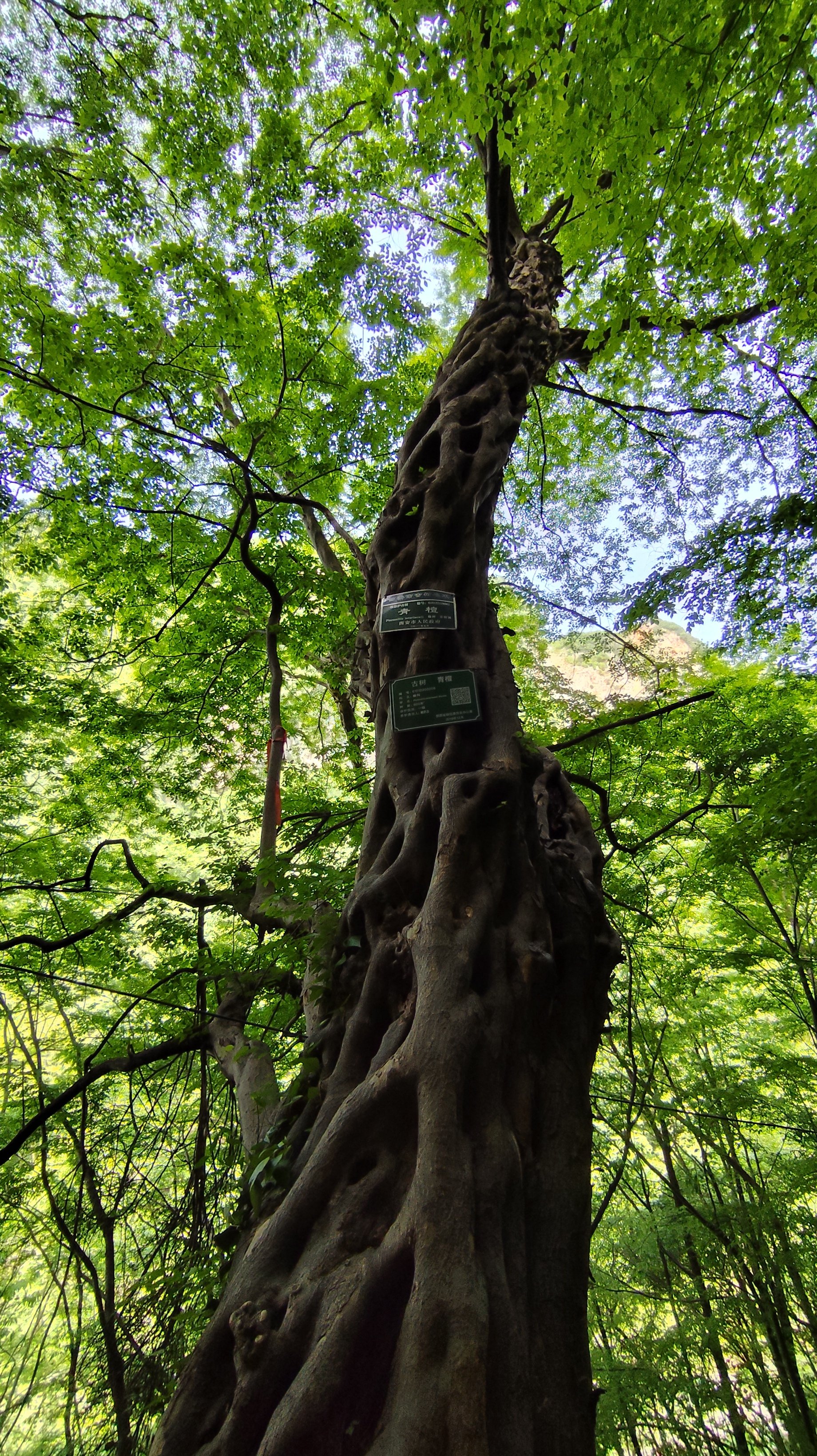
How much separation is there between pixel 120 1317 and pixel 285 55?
7.31 metres

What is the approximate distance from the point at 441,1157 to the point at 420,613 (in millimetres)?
1765

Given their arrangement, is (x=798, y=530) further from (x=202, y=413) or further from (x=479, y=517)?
(x=202, y=413)

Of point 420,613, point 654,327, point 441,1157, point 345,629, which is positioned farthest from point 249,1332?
point 654,327

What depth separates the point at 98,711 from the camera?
5301mm

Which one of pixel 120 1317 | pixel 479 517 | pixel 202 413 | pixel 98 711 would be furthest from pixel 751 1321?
pixel 202 413

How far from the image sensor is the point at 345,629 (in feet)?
17.5

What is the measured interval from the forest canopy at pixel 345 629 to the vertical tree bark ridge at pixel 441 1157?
0.29 metres

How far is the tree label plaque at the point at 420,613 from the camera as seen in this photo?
248cm

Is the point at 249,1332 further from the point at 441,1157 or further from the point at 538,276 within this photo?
the point at 538,276

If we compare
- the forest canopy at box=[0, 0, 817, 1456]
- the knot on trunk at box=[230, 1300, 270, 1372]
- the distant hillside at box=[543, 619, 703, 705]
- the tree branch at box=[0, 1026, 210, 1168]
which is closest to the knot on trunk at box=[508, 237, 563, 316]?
the forest canopy at box=[0, 0, 817, 1456]

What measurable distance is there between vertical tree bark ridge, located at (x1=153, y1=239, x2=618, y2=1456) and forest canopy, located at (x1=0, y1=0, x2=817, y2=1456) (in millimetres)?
294

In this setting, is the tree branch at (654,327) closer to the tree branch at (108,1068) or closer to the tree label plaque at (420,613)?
the tree label plaque at (420,613)

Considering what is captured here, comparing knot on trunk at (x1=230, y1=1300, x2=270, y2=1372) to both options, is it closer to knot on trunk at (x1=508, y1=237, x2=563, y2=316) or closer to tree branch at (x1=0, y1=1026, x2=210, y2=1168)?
tree branch at (x1=0, y1=1026, x2=210, y2=1168)

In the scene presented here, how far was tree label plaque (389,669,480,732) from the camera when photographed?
2270 millimetres
